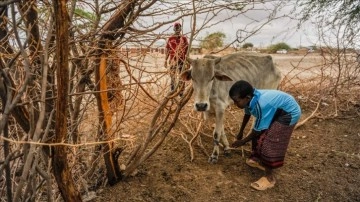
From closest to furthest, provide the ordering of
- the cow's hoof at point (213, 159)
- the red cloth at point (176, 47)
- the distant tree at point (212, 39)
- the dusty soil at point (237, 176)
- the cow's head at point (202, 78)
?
1. the distant tree at point (212, 39)
2. the red cloth at point (176, 47)
3. the dusty soil at point (237, 176)
4. the cow's head at point (202, 78)
5. the cow's hoof at point (213, 159)

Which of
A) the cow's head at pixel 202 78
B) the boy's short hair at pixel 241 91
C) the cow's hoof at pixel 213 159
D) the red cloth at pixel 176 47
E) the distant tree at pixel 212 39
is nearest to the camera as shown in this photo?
the distant tree at pixel 212 39

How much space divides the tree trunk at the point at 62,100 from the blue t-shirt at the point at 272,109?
248 centimetres

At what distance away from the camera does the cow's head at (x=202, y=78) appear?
4.96m

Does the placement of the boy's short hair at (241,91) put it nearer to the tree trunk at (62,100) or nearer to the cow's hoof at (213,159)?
the cow's hoof at (213,159)

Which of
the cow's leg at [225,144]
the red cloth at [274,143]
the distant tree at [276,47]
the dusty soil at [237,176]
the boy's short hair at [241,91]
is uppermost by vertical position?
the distant tree at [276,47]

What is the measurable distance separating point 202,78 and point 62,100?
10.6 feet

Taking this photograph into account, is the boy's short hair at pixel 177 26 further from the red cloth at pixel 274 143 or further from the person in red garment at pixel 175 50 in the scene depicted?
the red cloth at pixel 274 143

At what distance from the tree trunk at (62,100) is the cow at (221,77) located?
97.6 inches

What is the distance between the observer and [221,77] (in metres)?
5.18

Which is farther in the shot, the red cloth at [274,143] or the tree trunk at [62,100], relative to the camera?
the red cloth at [274,143]

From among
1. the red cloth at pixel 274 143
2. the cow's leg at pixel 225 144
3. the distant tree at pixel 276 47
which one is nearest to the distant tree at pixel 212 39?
the red cloth at pixel 274 143

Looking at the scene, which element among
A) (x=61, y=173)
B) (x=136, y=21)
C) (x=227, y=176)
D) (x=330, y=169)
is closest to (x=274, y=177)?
(x=227, y=176)

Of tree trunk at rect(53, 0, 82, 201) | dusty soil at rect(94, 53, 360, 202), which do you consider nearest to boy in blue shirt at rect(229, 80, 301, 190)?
dusty soil at rect(94, 53, 360, 202)

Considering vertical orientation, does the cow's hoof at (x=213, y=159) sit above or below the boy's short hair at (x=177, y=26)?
below
